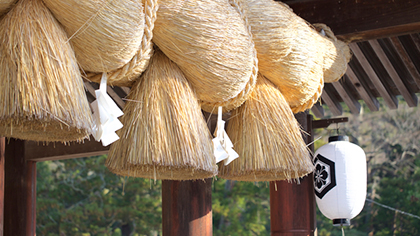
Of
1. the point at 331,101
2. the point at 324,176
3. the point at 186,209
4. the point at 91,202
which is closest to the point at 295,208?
the point at 324,176

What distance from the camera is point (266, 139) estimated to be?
4.41 feet

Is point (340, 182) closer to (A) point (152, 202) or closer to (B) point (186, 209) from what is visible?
(B) point (186, 209)

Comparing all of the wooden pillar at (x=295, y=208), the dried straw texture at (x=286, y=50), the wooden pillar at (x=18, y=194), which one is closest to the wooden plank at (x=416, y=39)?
the wooden pillar at (x=295, y=208)

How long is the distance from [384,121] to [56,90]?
8758 millimetres

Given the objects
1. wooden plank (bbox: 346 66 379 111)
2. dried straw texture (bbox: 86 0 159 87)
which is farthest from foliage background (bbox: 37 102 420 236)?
dried straw texture (bbox: 86 0 159 87)

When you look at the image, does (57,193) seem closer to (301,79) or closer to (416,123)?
(416,123)

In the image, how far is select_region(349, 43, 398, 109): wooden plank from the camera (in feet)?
7.05

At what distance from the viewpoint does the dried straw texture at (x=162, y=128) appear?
104 cm

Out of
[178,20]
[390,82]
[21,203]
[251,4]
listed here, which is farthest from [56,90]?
[21,203]

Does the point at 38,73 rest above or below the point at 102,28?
below

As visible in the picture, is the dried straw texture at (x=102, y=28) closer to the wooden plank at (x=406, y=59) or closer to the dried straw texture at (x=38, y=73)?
the dried straw texture at (x=38, y=73)

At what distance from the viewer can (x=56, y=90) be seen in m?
0.87

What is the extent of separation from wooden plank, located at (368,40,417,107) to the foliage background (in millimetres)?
4878

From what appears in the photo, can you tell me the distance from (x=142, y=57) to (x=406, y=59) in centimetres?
146
